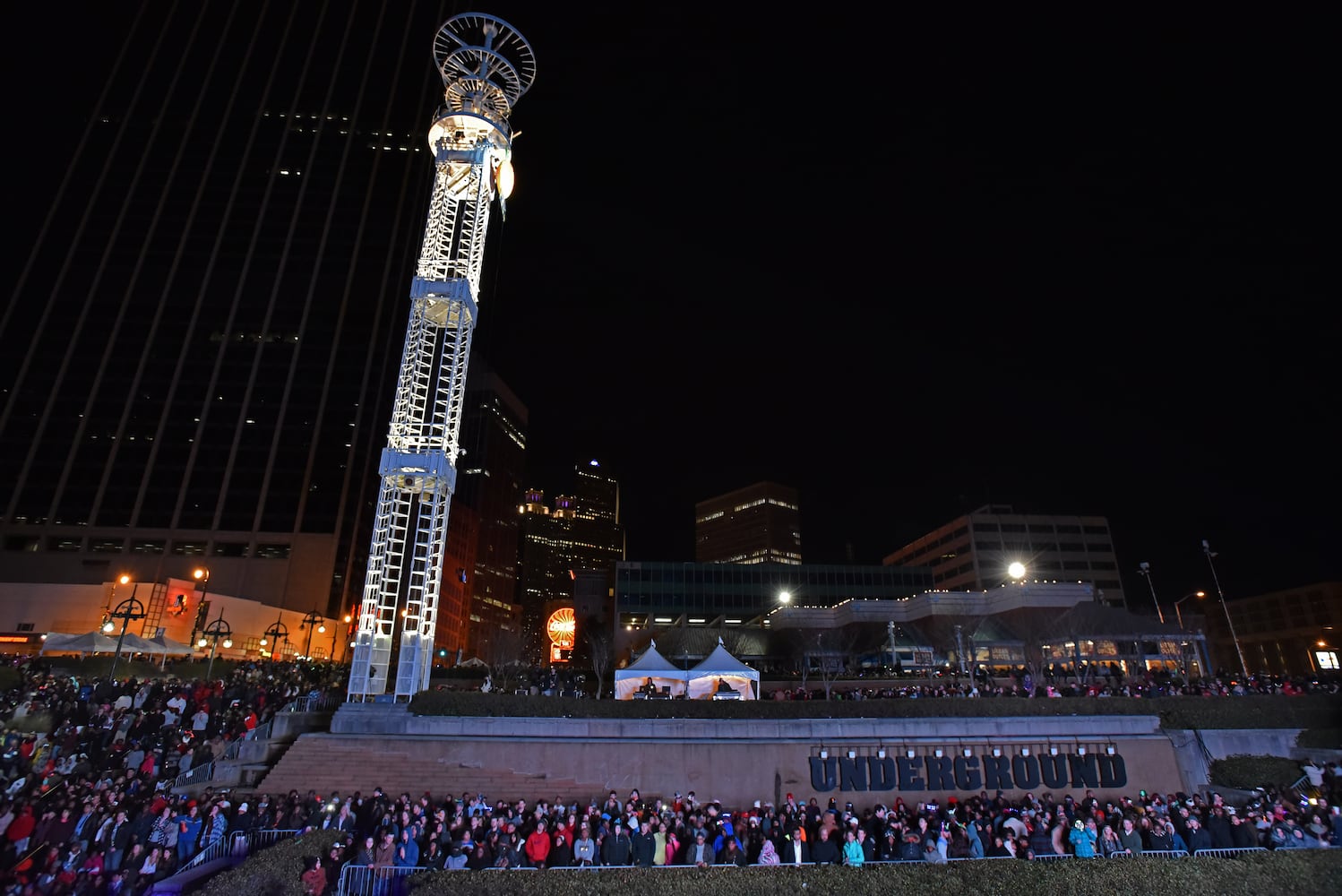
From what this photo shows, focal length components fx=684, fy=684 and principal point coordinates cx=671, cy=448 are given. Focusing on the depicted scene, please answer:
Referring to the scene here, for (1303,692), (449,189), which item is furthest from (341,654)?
(1303,692)

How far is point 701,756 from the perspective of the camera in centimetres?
2228

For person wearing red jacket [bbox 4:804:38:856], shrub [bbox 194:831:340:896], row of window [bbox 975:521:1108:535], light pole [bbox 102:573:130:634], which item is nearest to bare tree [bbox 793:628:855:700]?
shrub [bbox 194:831:340:896]

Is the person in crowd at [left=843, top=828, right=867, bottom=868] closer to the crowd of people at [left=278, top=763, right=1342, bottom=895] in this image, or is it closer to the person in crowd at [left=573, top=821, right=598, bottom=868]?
the crowd of people at [left=278, top=763, right=1342, bottom=895]

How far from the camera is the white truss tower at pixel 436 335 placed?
26.4 m

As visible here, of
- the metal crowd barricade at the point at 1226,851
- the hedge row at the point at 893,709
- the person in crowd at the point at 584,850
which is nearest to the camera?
the metal crowd barricade at the point at 1226,851

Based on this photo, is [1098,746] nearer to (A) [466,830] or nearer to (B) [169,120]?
(A) [466,830]

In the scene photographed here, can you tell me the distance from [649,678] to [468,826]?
50.8 feet

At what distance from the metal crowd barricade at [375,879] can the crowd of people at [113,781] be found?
151 inches

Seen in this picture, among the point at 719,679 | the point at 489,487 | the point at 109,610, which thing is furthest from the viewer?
the point at 489,487

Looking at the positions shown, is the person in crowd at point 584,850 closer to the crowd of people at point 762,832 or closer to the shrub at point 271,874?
the crowd of people at point 762,832

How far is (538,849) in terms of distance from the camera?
14953mm

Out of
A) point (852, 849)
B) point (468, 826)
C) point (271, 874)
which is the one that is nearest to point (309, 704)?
point (468, 826)

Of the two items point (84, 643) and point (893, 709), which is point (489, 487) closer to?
point (84, 643)

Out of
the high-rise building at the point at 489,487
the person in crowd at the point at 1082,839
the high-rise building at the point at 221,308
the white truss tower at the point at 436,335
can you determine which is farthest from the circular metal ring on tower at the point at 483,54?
the high-rise building at the point at 489,487
